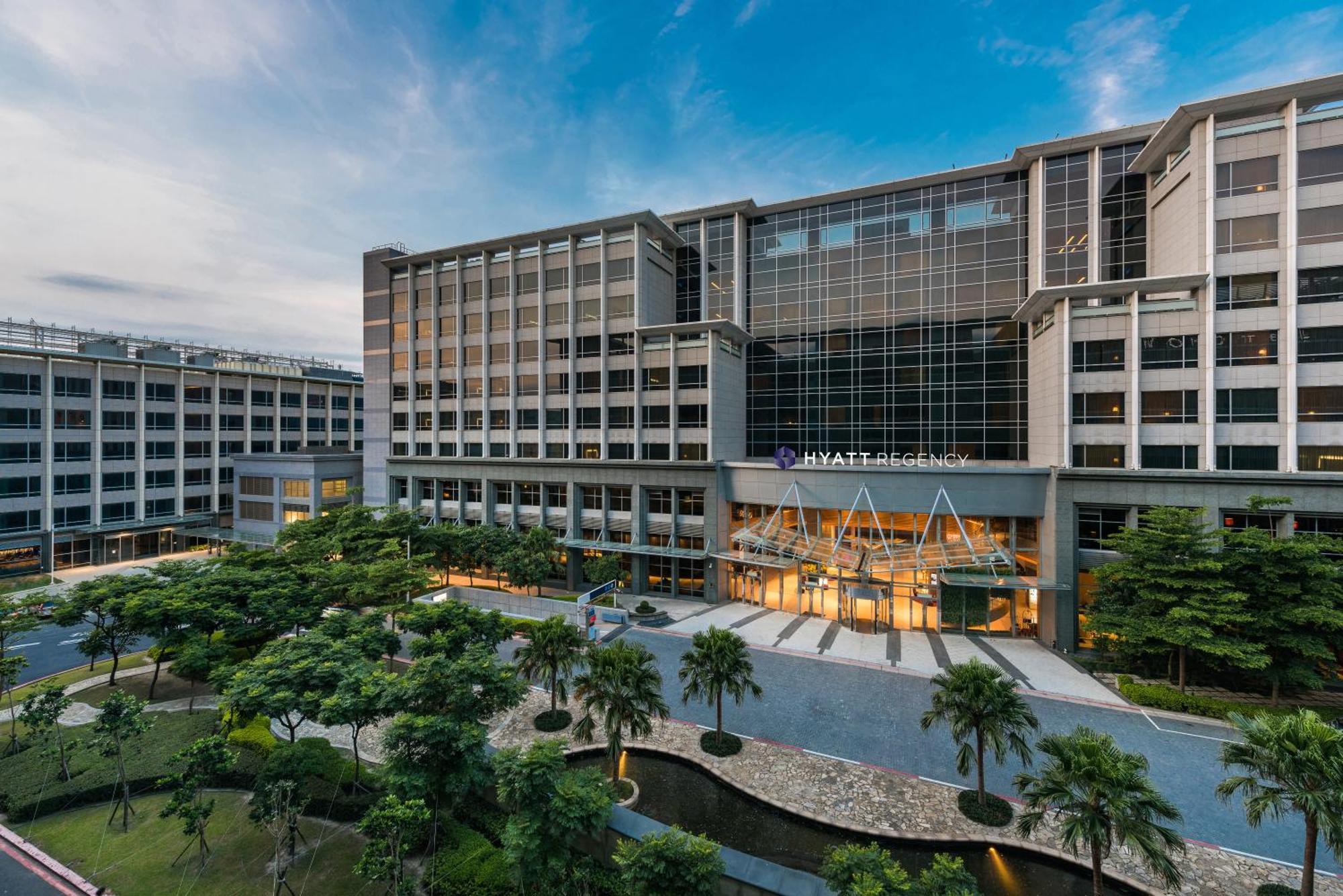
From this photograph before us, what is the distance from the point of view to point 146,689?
2812 cm

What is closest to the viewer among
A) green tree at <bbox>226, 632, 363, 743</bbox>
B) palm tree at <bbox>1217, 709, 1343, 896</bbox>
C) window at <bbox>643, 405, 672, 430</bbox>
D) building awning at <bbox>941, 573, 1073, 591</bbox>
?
palm tree at <bbox>1217, 709, 1343, 896</bbox>

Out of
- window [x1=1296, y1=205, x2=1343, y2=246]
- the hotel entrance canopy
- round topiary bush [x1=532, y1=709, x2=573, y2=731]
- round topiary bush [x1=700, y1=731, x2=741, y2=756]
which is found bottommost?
round topiary bush [x1=532, y1=709, x2=573, y2=731]

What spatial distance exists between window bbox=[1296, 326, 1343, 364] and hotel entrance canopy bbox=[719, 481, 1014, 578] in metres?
19.0

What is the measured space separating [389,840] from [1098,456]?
41.6 m

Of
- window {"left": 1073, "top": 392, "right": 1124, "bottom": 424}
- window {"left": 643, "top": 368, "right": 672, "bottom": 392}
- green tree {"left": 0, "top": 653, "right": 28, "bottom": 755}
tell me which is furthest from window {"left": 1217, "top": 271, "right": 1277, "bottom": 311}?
green tree {"left": 0, "top": 653, "right": 28, "bottom": 755}

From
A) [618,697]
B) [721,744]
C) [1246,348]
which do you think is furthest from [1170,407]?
[618,697]

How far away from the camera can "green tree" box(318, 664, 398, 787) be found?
16.8 m

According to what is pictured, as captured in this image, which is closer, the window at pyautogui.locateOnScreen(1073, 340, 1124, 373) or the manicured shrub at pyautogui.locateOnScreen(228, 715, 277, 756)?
the manicured shrub at pyautogui.locateOnScreen(228, 715, 277, 756)

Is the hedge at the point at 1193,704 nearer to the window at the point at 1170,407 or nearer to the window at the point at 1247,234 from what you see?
→ the window at the point at 1170,407

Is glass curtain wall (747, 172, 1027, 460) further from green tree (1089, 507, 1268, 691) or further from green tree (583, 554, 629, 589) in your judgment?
green tree (583, 554, 629, 589)

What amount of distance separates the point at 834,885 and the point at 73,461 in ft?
263

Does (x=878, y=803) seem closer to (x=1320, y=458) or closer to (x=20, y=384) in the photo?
(x=1320, y=458)

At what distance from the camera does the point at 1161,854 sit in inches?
471

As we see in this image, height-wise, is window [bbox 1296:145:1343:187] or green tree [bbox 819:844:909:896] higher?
window [bbox 1296:145:1343:187]
